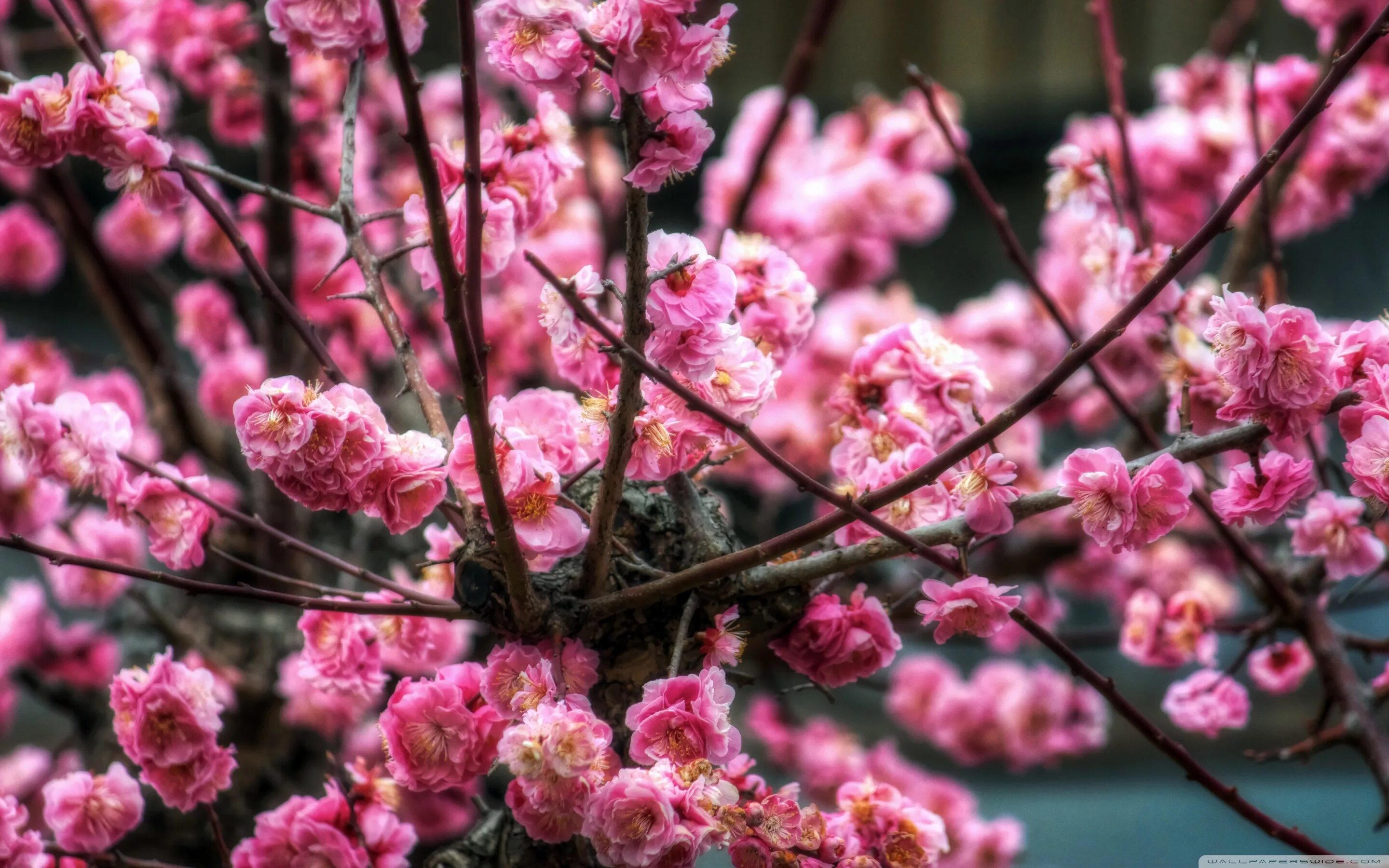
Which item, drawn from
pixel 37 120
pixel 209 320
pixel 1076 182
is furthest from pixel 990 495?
pixel 209 320

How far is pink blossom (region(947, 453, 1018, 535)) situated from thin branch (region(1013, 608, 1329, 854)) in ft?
0.34

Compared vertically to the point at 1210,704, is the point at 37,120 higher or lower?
higher

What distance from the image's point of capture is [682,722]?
66 cm

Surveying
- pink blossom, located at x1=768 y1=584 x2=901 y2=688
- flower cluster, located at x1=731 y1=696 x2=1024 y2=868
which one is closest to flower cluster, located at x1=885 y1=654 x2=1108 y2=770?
flower cluster, located at x1=731 y1=696 x2=1024 y2=868

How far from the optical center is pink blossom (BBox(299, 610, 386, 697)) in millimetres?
835

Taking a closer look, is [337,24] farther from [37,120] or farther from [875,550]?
[875,550]

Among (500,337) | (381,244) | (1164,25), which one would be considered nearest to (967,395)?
(500,337)

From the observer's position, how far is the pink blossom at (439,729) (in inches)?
28.5

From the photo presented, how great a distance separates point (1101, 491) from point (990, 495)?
0.23ft

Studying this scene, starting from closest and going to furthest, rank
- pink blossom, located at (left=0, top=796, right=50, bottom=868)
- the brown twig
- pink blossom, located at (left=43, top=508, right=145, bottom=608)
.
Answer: the brown twig
pink blossom, located at (left=0, top=796, right=50, bottom=868)
pink blossom, located at (left=43, top=508, right=145, bottom=608)

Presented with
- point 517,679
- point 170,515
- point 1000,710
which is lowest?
point 517,679

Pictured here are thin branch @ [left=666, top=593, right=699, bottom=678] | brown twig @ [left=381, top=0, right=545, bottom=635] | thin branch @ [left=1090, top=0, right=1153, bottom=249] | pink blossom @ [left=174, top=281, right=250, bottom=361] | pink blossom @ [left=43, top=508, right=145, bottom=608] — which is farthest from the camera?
pink blossom @ [left=174, top=281, right=250, bottom=361]

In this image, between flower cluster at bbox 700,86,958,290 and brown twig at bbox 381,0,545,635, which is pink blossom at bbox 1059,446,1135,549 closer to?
brown twig at bbox 381,0,545,635

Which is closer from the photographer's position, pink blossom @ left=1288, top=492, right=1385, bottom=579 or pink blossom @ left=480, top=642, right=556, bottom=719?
pink blossom @ left=480, top=642, right=556, bottom=719
